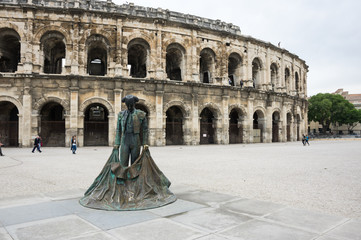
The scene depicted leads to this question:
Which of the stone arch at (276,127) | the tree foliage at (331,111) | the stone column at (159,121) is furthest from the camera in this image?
the tree foliage at (331,111)

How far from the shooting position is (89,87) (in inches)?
775

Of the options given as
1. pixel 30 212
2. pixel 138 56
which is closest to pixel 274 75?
pixel 138 56

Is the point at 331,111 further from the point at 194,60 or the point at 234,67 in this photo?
the point at 194,60

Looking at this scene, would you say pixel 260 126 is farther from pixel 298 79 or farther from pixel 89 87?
pixel 89 87

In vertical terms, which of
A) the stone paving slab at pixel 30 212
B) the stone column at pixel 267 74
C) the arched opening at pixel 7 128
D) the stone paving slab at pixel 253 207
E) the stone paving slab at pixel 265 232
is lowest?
the stone paving slab at pixel 253 207

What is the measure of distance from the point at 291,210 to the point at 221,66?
21.1 m

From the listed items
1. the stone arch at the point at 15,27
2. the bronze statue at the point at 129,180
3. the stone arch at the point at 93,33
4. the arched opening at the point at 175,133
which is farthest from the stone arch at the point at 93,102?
the bronze statue at the point at 129,180

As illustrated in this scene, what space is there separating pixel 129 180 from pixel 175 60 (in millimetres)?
20681

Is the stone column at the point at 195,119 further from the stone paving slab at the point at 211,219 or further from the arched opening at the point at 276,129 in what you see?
the stone paving slab at the point at 211,219

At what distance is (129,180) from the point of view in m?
4.56

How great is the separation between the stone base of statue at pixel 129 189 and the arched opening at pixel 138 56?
59.5ft

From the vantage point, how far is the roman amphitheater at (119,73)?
62.6 feet

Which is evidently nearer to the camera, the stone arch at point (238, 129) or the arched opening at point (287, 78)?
the stone arch at point (238, 129)

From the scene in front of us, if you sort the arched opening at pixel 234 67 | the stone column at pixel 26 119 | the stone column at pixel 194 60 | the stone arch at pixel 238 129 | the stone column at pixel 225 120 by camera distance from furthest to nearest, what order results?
the arched opening at pixel 234 67 < the stone arch at pixel 238 129 < the stone column at pixel 225 120 < the stone column at pixel 194 60 < the stone column at pixel 26 119
